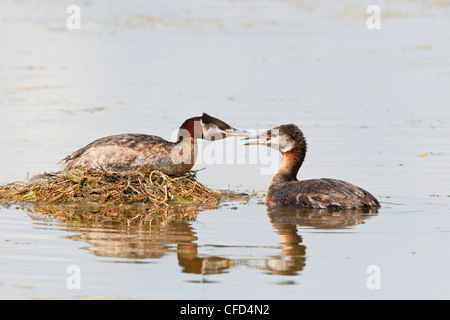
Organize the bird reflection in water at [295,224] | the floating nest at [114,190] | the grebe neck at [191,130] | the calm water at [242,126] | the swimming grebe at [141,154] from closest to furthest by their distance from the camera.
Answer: the calm water at [242,126] → the bird reflection in water at [295,224] → the floating nest at [114,190] → the swimming grebe at [141,154] → the grebe neck at [191,130]

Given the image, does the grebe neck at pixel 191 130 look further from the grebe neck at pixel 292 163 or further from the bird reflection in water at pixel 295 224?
the bird reflection in water at pixel 295 224

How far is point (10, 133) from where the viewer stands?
17.1 m

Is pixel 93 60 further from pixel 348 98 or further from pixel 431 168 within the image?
pixel 431 168

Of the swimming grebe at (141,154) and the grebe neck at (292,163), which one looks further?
the grebe neck at (292,163)

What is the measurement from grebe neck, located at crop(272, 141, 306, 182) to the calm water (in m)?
0.51

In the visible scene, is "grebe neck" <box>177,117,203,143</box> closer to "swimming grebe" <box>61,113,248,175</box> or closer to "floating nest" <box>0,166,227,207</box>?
"swimming grebe" <box>61,113,248,175</box>

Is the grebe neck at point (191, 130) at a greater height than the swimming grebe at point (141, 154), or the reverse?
the grebe neck at point (191, 130)

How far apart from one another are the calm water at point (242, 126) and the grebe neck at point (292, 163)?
0.51 metres

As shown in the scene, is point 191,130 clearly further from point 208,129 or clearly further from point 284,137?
point 284,137

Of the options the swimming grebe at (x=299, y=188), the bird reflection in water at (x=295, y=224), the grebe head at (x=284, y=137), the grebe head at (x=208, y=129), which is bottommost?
the bird reflection in water at (x=295, y=224)

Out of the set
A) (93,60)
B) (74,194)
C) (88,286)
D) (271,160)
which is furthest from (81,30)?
(88,286)

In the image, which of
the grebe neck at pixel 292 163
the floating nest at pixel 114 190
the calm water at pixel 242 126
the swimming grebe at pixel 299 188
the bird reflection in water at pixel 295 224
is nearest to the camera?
the calm water at pixel 242 126

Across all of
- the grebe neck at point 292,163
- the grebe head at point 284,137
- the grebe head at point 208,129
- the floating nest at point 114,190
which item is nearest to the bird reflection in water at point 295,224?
the grebe neck at point 292,163

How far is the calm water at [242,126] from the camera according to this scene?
8914 millimetres
